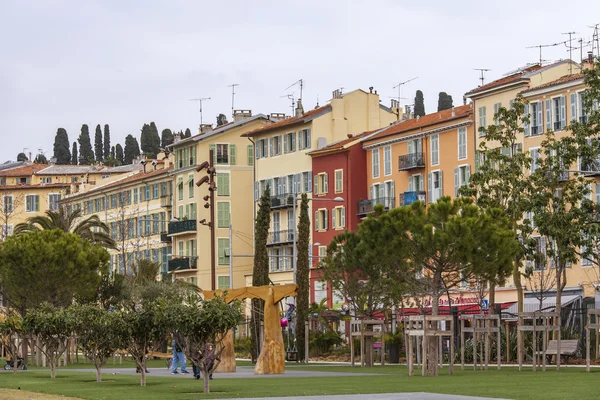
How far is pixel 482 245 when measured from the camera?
144 ft

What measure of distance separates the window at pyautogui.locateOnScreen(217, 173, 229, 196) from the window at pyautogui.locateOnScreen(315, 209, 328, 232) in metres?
16.4

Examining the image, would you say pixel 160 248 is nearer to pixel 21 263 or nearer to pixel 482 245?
pixel 21 263

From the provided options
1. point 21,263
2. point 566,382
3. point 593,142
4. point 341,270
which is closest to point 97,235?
point 21,263

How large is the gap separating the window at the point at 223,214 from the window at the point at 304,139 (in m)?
12.2

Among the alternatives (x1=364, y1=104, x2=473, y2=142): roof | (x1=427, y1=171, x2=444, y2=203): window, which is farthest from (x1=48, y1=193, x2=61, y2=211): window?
(x1=427, y1=171, x2=444, y2=203): window

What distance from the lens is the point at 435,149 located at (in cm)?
9138

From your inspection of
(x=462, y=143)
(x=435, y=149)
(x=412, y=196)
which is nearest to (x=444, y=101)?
(x=412, y=196)

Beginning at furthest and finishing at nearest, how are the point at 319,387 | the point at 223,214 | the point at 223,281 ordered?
the point at 223,214
the point at 223,281
the point at 319,387

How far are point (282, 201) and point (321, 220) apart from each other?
7179 millimetres

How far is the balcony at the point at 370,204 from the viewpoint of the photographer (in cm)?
9606

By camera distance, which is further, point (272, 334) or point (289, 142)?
point (289, 142)

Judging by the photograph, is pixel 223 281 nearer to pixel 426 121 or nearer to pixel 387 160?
pixel 387 160

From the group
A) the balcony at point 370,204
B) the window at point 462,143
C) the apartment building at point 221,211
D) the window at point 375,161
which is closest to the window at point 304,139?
the window at point 375,161

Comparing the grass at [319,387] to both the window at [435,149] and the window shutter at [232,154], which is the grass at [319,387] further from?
the window shutter at [232,154]
